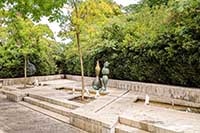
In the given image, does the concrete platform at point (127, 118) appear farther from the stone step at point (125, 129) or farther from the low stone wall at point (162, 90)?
the low stone wall at point (162, 90)

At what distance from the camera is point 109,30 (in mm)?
11359

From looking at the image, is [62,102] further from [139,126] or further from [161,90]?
[161,90]

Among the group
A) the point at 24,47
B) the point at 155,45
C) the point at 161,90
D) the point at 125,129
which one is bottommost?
the point at 125,129

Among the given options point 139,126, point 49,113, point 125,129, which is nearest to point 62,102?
point 49,113

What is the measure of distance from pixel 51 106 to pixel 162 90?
141 inches

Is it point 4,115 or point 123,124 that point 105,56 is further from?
point 123,124

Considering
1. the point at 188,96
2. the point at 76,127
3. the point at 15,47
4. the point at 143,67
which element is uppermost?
the point at 15,47

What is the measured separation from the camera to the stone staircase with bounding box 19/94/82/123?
6.65 m

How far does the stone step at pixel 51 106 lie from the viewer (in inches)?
264

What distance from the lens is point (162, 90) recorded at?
8398 mm

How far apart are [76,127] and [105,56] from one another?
6.03 metres

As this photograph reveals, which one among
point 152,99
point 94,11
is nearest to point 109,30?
point 94,11

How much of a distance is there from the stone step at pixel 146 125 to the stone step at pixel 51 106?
1.73 metres

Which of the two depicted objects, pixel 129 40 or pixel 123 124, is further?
pixel 129 40
